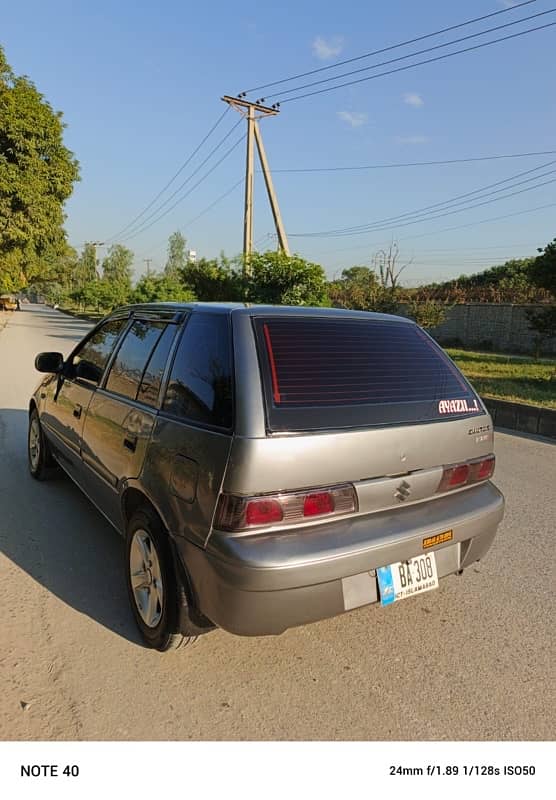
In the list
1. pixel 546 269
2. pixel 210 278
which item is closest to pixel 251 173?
pixel 210 278

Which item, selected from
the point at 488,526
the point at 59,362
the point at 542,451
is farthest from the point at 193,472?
the point at 542,451

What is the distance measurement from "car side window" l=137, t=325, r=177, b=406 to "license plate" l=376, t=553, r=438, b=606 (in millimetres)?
1393

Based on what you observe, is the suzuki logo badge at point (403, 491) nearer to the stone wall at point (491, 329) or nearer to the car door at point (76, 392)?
the car door at point (76, 392)

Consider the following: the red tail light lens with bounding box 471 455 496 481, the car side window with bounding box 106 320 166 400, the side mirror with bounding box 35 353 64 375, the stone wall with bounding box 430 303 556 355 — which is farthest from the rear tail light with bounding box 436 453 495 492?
the stone wall with bounding box 430 303 556 355

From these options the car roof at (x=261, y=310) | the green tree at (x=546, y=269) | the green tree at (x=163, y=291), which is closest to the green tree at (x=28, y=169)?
the green tree at (x=163, y=291)

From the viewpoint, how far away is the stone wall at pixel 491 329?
21984 millimetres

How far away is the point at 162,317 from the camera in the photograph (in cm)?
299

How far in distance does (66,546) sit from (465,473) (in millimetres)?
2613

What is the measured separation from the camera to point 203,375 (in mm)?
2404

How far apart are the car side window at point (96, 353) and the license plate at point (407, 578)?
224cm

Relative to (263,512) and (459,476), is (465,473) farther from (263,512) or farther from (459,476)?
(263,512)

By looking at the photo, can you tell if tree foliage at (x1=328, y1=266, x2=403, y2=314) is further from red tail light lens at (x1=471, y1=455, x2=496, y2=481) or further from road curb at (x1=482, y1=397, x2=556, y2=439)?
red tail light lens at (x1=471, y1=455, x2=496, y2=481)

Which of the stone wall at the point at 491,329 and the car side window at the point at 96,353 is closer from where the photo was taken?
the car side window at the point at 96,353
